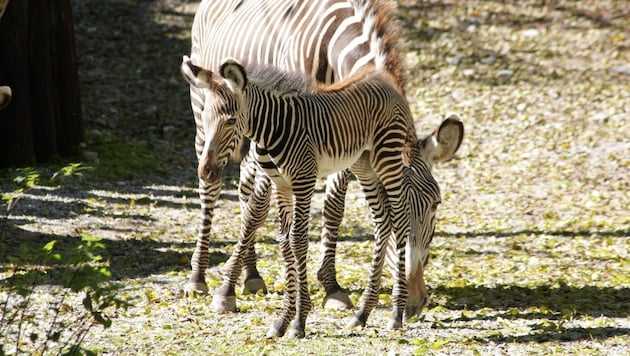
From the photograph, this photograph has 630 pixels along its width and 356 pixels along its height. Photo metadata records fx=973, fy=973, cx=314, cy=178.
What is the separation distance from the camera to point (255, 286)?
336 inches

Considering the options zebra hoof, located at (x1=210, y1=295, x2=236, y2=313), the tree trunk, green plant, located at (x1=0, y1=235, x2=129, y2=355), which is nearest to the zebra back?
zebra hoof, located at (x1=210, y1=295, x2=236, y2=313)

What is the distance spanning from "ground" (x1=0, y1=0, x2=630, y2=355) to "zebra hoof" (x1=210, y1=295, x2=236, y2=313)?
83 millimetres

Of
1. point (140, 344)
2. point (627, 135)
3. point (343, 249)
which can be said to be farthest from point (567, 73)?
point (140, 344)

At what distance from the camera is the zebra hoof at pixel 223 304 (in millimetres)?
7859

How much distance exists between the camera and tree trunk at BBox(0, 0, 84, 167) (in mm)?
12109

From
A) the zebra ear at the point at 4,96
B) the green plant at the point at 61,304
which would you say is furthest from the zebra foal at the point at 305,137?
the zebra ear at the point at 4,96

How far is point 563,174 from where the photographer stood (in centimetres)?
1292

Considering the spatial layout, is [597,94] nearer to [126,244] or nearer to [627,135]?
[627,135]

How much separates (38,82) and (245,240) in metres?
5.53

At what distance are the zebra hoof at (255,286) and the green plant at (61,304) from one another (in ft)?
3.95

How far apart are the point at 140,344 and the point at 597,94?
10.4 meters

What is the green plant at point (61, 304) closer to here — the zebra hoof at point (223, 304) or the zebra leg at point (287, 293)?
the zebra hoof at point (223, 304)

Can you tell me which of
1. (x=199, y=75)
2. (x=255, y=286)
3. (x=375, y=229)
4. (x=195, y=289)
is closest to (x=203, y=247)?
(x=195, y=289)

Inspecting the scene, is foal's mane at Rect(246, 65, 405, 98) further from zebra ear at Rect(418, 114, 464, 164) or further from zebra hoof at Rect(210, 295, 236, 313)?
zebra hoof at Rect(210, 295, 236, 313)
